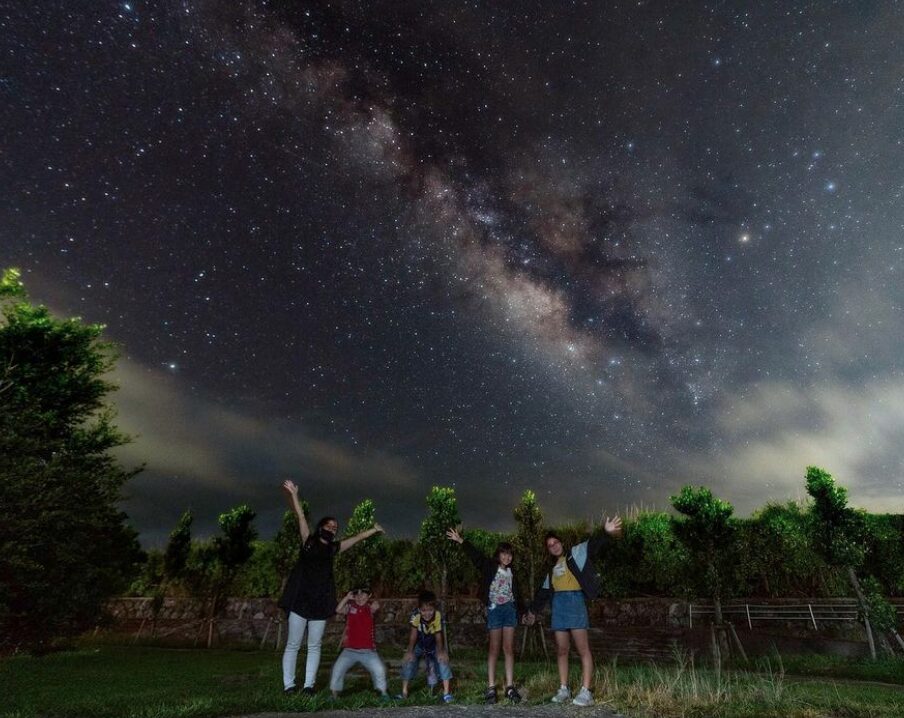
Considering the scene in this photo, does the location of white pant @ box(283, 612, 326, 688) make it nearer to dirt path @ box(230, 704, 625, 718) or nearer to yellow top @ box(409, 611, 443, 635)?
dirt path @ box(230, 704, 625, 718)

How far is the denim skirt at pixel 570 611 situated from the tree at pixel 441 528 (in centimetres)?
1348

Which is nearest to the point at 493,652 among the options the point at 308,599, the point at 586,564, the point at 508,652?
the point at 508,652

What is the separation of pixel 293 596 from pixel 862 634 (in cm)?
1826

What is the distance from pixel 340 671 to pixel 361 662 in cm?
29

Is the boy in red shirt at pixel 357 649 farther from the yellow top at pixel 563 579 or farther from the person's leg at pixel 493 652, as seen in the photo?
the yellow top at pixel 563 579

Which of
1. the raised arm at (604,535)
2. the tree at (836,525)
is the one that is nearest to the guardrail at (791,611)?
the tree at (836,525)

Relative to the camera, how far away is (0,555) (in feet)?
32.5

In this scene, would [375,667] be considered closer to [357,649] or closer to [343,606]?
[357,649]

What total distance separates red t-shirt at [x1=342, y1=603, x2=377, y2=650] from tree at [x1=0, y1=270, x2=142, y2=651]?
6998 millimetres

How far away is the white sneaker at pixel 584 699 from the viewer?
619cm

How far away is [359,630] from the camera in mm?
7320

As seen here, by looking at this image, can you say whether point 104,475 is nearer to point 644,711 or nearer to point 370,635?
point 370,635

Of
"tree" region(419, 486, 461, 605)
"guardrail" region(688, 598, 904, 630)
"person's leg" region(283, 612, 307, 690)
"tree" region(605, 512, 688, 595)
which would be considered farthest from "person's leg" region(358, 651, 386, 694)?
"tree" region(605, 512, 688, 595)

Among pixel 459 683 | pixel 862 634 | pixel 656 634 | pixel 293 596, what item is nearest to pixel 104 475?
pixel 293 596
